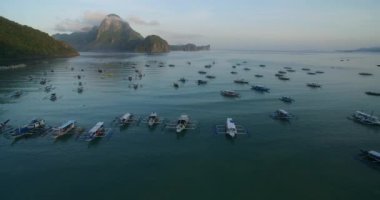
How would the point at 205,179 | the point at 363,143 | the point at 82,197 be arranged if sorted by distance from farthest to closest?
the point at 363,143 → the point at 205,179 → the point at 82,197

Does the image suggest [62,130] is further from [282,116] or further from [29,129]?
[282,116]

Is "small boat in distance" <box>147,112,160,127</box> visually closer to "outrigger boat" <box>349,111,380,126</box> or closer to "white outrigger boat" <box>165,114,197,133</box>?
"white outrigger boat" <box>165,114,197,133</box>

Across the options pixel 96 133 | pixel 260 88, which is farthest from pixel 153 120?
pixel 260 88

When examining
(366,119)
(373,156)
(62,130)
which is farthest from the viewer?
(366,119)

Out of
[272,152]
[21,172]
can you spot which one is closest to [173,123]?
[272,152]

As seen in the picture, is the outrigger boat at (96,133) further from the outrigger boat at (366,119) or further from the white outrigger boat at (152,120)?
the outrigger boat at (366,119)

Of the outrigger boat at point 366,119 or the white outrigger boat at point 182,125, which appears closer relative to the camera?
the white outrigger boat at point 182,125

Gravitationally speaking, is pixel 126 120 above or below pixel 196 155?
above

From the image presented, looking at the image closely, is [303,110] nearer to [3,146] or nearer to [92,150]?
[92,150]

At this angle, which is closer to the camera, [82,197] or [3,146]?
[82,197]

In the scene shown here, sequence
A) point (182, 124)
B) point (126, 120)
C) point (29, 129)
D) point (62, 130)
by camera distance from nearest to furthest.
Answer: point (62, 130) < point (29, 129) < point (182, 124) < point (126, 120)

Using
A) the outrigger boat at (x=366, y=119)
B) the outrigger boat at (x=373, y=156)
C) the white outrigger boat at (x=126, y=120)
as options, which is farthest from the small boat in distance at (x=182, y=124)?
the outrigger boat at (x=366, y=119)
